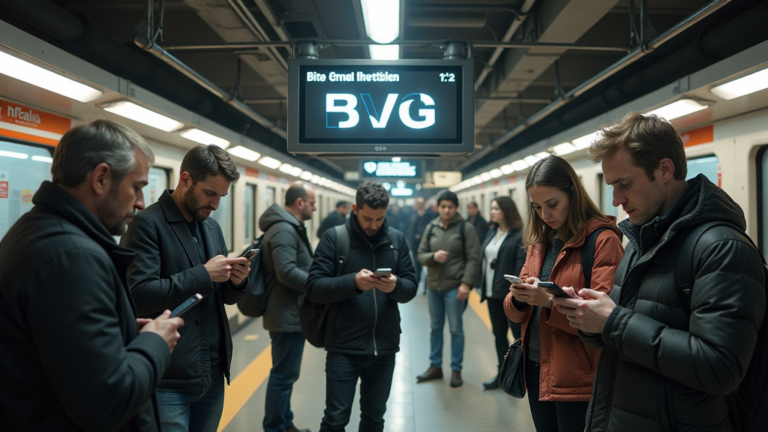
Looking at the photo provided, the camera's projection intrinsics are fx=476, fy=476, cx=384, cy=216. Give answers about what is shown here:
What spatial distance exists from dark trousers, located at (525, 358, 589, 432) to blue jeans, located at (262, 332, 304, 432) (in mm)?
1714

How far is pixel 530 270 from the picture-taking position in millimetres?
2260

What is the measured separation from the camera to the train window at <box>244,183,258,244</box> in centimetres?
824

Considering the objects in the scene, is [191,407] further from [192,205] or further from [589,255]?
[589,255]

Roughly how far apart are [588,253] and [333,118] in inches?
69.3

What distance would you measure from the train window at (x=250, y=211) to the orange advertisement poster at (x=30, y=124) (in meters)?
4.68

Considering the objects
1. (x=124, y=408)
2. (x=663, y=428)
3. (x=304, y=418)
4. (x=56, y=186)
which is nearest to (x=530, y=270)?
(x=663, y=428)

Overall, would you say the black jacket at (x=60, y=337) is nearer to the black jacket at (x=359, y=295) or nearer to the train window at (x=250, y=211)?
the black jacket at (x=359, y=295)

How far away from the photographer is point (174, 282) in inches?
74.2

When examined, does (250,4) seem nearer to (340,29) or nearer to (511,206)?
(340,29)

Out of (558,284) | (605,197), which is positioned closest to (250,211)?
(605,197)

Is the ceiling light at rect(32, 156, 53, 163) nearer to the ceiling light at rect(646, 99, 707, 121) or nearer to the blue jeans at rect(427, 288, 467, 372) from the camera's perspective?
the blue jeans at rect(427, 288, 467, 372)

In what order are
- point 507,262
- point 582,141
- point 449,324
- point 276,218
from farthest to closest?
point 582,141 → point 449,324 → point 507,262 → point 276,218

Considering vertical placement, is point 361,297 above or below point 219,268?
below

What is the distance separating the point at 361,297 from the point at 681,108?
276 cm
